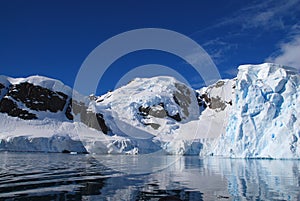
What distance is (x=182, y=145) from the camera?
300 feet

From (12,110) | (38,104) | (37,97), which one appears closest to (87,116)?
(38,104)

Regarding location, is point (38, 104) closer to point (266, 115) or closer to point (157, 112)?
point (157, 112)

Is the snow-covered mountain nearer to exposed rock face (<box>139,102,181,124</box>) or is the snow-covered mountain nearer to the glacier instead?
the glacier

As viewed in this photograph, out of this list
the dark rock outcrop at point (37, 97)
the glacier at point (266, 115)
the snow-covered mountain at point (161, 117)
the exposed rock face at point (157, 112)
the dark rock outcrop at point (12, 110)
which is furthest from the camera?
A: the exposed rock face at point (157, 112)

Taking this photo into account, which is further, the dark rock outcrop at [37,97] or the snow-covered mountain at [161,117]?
the dark rock outcrop at [37,97]

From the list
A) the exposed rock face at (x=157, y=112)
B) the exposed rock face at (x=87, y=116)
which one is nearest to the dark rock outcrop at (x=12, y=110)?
the exposed rock face at (x=87, y=116)

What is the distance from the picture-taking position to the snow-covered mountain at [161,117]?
172 feet

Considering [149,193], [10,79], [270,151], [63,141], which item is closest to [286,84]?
[270,151]

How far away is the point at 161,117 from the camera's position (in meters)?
157

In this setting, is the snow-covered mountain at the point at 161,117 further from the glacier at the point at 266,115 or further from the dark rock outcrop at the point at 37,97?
the dark rock outcrop at the point at 37,97

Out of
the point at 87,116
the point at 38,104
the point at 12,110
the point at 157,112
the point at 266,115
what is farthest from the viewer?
the point at 157,112

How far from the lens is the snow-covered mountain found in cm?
5244

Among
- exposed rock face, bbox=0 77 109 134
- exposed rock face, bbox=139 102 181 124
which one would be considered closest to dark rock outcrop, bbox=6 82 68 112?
exposed rock face, bbox=0 77 109 134

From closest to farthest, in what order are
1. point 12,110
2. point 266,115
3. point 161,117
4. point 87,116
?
point 266,115
point 12,110
point 87,116
point 161,117
